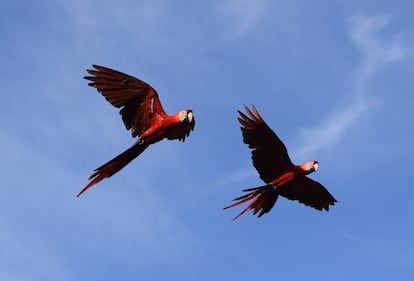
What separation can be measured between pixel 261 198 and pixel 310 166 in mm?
1084

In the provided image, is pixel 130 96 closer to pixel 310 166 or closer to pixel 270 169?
pixel 270 169

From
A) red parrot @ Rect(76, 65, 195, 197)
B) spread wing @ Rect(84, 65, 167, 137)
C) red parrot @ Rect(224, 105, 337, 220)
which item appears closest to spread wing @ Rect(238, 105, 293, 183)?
red parrot @ Rect(224, 105, 337, 220)

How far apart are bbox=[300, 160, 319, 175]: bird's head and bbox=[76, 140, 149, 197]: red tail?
2996 mm

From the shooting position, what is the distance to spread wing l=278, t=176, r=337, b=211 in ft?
37.5

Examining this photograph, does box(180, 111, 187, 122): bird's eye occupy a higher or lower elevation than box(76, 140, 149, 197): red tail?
higher

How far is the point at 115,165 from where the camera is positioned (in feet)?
31.8

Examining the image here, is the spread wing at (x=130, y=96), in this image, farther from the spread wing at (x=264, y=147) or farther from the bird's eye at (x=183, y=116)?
the spread wing at (x=264, y=147)

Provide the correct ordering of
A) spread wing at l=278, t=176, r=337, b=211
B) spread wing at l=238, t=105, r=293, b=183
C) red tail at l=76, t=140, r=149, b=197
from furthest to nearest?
spread wing at l=278, t=176, r=337, b=211 → spread wing at l=238, t=105, r=293, b=183 → red tail at l=76, t=140, r=149, b=197

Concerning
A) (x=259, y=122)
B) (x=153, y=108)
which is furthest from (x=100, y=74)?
(x=259, y=122)

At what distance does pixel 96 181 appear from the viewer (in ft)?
31.5

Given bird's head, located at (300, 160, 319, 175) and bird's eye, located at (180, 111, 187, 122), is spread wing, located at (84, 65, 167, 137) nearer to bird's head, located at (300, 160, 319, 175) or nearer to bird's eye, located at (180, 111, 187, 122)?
bird's eye, located at (180, 111, 187, 122)

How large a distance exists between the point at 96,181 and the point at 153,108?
1584 mm

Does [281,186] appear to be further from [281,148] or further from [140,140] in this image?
[140,140]

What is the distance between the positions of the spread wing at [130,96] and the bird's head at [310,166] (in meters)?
2.71
